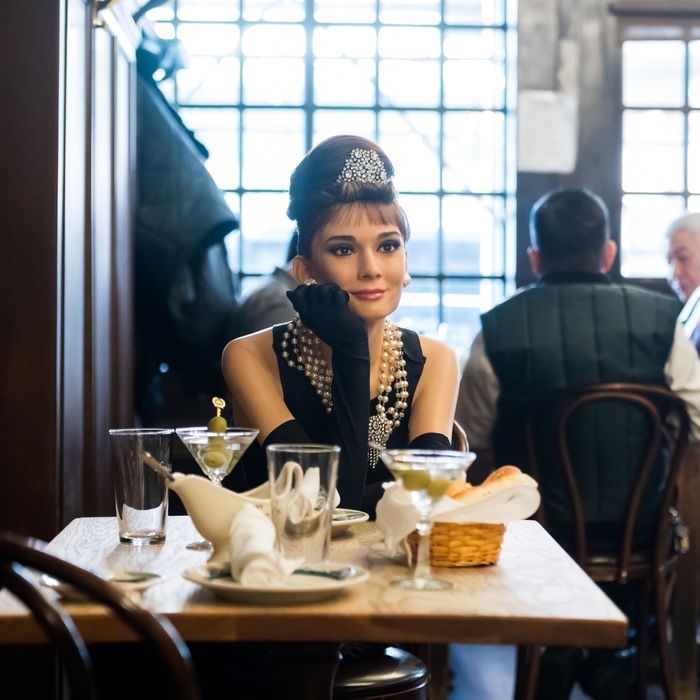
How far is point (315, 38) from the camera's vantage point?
4.76 m

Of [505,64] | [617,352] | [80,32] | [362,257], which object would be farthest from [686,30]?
[362,257]

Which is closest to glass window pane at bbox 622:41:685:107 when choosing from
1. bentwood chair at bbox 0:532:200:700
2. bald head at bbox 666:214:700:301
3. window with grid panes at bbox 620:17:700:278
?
window with grid panes at bbox 620:17:700:278

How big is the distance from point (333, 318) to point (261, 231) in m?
2.68

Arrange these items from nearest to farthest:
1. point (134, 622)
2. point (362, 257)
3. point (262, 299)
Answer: point (134, 622)
point (362, 257)
point (262, 299)

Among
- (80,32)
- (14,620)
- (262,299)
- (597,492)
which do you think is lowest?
(597,492)

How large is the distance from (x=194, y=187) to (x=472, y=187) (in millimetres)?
1449

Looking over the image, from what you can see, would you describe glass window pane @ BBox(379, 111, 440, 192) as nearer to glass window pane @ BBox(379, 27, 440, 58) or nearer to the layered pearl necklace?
glass window pane @ BBox(379, 27, 440, 58)

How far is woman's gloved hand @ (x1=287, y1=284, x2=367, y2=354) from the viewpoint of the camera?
2.10m

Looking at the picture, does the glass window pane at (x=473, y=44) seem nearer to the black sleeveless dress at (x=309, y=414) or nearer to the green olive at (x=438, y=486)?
the black sleeveless dress at (x=309, y=414)

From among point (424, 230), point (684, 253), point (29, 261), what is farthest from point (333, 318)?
point (424, 230)

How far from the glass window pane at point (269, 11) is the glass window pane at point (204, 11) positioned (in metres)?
0.07

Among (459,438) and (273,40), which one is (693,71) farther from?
(459,438)

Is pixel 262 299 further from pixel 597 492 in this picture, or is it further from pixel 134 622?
pixel 134 622

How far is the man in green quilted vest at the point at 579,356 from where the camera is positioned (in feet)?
9.88
